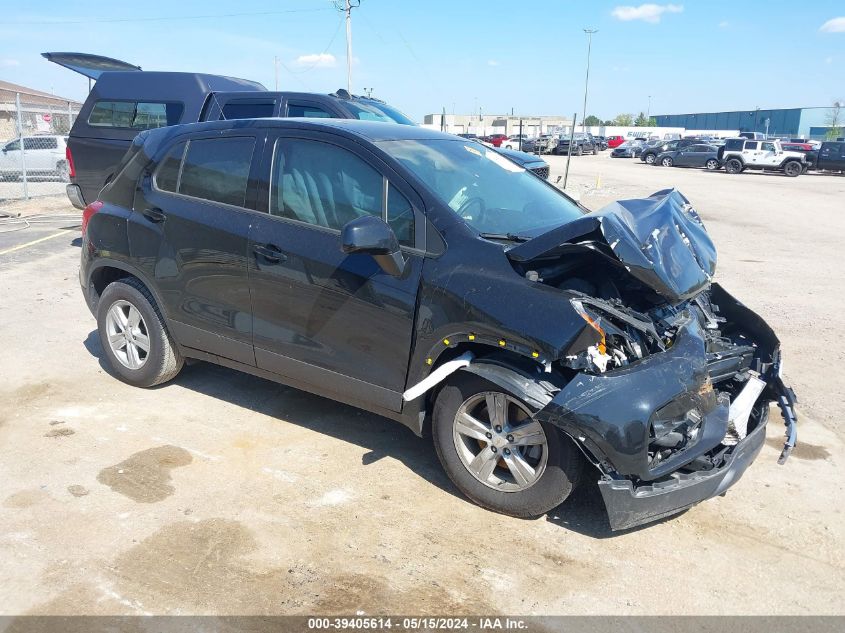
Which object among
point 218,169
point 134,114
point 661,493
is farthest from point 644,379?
point 134,114

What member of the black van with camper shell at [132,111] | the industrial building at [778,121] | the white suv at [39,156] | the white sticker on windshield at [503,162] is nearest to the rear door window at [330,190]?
the white sticker on windshield at [503,162]

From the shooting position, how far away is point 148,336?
502 centimetres

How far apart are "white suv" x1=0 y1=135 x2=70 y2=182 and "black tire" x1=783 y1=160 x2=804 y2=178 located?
1211 inches

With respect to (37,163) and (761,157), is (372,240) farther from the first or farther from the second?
(761,157)

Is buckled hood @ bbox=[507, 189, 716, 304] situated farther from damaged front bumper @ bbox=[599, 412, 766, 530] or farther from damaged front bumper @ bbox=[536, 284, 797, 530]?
damaged front bumper @ bbox=[599, 412, 766, 530]

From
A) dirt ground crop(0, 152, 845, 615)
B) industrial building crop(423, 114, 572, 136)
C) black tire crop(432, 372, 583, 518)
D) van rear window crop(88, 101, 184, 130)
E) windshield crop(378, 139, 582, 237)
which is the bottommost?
dirt ground crop(0, 152, 845, 615)

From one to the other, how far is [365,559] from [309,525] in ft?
1.33

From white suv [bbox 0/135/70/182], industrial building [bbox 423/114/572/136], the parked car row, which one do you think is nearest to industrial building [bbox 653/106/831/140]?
industrial building [bbox 423/114/572/136]

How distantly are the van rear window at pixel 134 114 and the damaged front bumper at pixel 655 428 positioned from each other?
8.60m

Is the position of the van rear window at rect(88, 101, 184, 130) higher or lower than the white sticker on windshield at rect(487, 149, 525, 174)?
higher

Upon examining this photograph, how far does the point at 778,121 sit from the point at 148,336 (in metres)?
102

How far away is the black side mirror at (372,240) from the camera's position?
346 centimetres

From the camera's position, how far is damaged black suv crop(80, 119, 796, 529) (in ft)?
10.8

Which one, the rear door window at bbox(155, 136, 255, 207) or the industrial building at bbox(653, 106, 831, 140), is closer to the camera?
the rear door window at bbox(155, 136, 255, 207)
